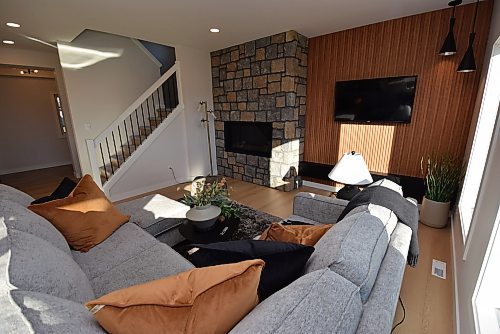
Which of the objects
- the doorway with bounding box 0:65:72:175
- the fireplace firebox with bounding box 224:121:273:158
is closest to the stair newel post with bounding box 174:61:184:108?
the fireplace firebox with bounding box 224:121:273:158

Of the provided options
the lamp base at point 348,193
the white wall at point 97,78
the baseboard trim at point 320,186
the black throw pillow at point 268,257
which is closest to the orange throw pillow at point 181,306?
the black throw pillow at point 268,257

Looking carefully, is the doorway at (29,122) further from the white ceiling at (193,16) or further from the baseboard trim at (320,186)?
the baseboard trim at (320,186)

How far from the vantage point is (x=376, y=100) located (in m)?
3.20

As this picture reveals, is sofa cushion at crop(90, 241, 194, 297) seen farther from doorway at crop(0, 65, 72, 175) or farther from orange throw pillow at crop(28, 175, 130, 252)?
doorway at crop(0, 65, 72, 175)

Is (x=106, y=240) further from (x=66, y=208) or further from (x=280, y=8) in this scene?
(x=280, y=8)

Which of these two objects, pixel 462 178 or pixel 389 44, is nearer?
pixel 462 178

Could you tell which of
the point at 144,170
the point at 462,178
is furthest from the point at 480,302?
the point at 144,170

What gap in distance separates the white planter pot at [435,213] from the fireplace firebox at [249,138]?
7.79 ft

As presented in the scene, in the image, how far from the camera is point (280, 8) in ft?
8.64

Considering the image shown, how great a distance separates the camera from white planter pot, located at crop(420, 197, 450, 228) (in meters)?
2.59

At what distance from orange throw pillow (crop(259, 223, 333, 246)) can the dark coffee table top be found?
65 centimetres

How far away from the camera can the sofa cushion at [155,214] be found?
2010 millimetres

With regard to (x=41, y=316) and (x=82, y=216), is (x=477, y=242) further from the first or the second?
(x=82, y=216)

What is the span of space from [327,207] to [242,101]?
2.94m
